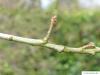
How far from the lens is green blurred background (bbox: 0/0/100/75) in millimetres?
3555

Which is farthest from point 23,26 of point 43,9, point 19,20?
point 43,9

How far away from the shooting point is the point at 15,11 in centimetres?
407

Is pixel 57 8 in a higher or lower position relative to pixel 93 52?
higher

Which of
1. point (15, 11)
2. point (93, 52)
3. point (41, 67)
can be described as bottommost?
point (93, 52)

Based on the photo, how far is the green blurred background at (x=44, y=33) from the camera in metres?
3.55

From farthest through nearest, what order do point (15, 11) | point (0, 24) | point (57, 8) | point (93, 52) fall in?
1. point (57, 8)
2. point (15, 11)
3. point (0, 24)
4. point (93, 52)

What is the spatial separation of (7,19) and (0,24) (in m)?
0.15

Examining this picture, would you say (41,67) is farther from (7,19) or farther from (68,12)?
(68,12)

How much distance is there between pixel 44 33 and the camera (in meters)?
3.89

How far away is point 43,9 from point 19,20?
1.68 feet

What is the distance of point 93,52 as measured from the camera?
914 millimetres

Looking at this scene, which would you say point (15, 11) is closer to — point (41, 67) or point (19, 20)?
point (19, 20)

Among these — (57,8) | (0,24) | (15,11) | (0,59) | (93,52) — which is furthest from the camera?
(57,8)

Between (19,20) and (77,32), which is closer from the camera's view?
(19,20)
